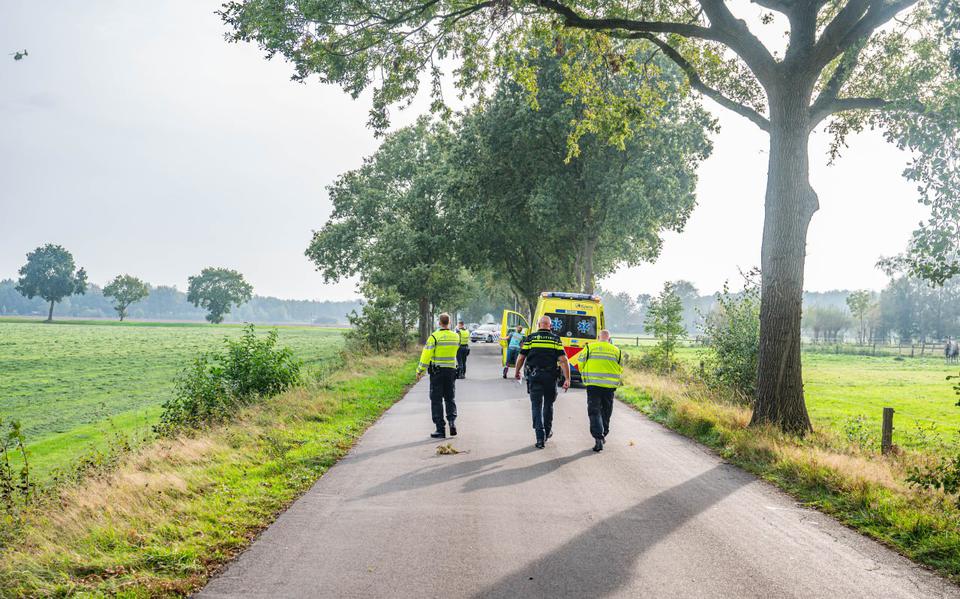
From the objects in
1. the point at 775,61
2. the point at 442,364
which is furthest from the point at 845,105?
the point at 442,364

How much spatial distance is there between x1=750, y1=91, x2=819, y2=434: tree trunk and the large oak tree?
2 cm

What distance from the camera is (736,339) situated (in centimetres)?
1403

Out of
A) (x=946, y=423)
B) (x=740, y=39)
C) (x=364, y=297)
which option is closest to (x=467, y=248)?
(x=364, y=297)

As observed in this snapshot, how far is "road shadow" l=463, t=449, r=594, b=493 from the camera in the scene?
23.3 feet

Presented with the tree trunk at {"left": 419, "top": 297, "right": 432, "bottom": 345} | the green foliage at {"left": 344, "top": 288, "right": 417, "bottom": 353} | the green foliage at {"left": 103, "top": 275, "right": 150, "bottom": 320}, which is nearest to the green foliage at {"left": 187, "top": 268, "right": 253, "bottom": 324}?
the green foliage at {"left": 103, "top": 275, "right": 150, "bottom": 320}

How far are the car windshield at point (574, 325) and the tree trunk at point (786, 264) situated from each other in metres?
8.63

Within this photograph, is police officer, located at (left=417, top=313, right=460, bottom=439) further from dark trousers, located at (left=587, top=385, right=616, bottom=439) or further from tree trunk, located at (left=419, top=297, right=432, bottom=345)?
tree trunk, located at (left=419, top=297, right=432, bottom=345)

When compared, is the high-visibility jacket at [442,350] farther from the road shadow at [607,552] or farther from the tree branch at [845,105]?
the tree branch at [845,105]

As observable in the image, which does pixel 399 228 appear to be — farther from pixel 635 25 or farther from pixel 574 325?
pixel 635 25

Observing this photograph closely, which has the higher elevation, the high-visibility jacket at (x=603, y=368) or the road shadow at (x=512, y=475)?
the high-visibility jacket at (x=603, y=368)

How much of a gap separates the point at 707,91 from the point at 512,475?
8220mm

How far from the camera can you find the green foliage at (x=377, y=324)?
32.6 metres

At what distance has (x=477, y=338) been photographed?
56.3 metres

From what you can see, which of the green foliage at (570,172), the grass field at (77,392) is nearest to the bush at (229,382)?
the grass field at (77,392)
